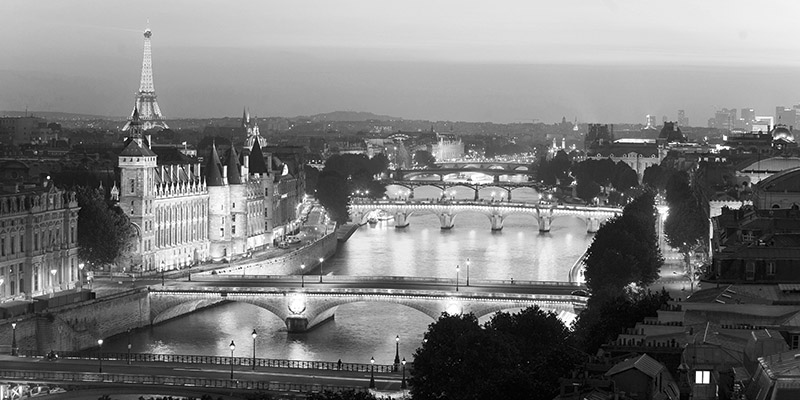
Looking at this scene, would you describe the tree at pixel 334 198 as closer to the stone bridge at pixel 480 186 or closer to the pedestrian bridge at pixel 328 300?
the stone bridge at pixel 480 186

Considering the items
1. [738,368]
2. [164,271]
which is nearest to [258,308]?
[164,271]

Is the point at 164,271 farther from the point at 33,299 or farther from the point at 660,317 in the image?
the point at 660,317

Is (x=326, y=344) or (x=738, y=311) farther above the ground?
(x=738, y=311)

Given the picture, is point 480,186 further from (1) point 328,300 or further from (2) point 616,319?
(2) point 616,319

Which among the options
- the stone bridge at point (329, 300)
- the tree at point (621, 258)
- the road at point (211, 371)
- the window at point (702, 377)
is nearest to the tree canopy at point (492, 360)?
the road at point (211, 371)

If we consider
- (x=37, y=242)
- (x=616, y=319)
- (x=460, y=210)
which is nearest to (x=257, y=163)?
(x=460, y=210)
